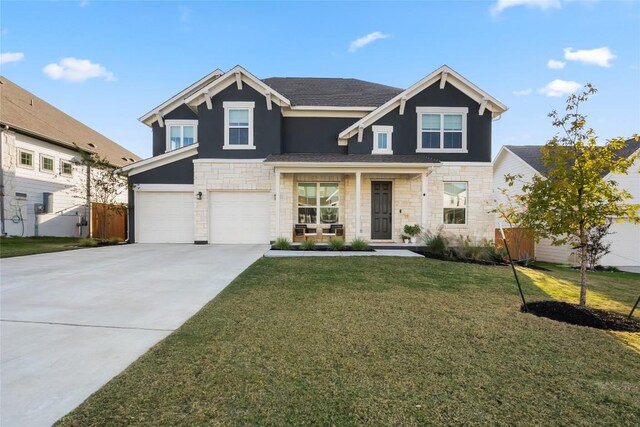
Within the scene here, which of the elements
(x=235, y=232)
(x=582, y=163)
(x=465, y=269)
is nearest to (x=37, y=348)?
(x=582, y=163)

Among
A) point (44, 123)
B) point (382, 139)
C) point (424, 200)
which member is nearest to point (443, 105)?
point (382, 139)

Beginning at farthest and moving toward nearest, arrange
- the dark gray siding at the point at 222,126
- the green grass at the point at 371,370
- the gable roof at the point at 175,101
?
the gable roof at the point at 175,101
the dark gray siding at the point at 222,126
the green grass at the point at 371,370

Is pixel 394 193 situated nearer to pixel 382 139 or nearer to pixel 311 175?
pixel 382 139

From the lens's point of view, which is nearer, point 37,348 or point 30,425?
point 30,425

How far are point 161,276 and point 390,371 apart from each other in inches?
235

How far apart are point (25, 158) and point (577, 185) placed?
21883mm

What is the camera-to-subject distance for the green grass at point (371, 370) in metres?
2.34

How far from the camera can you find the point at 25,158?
15.9 metres

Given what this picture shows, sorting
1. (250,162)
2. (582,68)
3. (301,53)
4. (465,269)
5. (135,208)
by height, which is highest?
(301,53)

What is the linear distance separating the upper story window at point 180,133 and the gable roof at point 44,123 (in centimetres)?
457

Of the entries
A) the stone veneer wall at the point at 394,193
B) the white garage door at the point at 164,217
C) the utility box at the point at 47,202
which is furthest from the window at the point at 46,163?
the stone veneer wall at the point at 394,193

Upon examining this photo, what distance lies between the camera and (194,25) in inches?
566

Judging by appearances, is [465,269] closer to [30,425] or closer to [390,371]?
[390,371]

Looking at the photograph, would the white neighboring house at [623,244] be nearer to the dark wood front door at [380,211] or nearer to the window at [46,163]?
the dark wood front door at [380,211]
